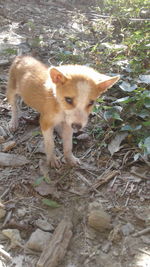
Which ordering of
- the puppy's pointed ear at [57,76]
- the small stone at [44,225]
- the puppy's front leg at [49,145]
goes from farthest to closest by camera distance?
the puppy's front leg at [49,145] < the puppy's pointed ear at [57,76] < the small stone at [44,225]

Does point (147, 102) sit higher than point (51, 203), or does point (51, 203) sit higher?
point (147, 102)

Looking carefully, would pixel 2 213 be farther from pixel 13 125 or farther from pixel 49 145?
pixel 13 125

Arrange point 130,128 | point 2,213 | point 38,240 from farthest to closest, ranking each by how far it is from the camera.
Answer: point 130,128
point 2,213
point 38,240

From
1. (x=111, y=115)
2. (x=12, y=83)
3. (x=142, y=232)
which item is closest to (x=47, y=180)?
(x=142, y=232)

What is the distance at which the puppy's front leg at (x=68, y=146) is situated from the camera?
14.4 feet

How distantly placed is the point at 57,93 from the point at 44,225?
5.02ft

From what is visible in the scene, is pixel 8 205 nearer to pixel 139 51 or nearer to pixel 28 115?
pixel 28 115

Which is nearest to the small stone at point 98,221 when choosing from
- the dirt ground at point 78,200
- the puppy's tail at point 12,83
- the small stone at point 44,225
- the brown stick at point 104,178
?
the dirt ground at point 78,200

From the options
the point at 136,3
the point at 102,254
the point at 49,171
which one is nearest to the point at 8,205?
the point at 49,171

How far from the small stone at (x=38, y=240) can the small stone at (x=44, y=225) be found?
0.23 ft

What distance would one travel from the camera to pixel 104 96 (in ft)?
17.9

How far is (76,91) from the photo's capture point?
356cm

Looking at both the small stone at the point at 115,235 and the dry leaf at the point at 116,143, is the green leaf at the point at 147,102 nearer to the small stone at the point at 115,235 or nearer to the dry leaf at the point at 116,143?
the dry leaf at the point at 116,143

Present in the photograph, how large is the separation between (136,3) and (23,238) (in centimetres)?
769
